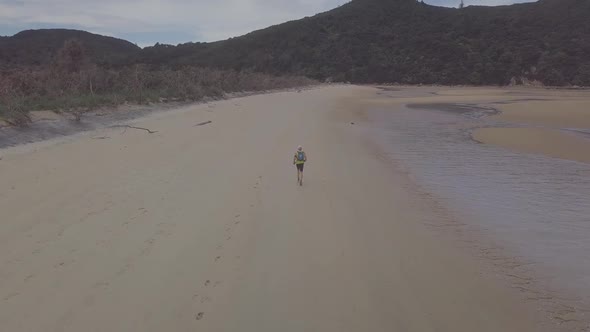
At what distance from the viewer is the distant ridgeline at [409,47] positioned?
57406 mm

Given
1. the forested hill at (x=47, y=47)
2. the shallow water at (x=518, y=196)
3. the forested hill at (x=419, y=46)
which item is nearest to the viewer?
the shallow water at (x=518, y=196)

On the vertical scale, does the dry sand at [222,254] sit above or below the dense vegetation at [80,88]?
below

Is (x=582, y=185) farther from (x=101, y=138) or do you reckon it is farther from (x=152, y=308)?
(x=101, y=138)

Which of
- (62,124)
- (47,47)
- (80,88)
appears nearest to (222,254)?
(62,124)

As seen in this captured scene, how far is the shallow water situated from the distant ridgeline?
46.8 m

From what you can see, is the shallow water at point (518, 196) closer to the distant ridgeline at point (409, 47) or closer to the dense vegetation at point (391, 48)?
the dense vegetation at point (391, 48)

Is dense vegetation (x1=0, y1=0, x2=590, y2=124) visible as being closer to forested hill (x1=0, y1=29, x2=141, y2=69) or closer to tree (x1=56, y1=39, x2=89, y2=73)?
forested hill (x1=0, y1=29, x2=141, y2=69)

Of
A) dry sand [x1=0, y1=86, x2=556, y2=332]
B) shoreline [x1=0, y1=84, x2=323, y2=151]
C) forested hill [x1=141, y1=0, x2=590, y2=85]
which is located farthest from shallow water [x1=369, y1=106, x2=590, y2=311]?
forested hill [x1=141, y1=0, x2=590, y2=85]

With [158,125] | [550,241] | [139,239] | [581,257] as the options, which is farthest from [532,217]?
[158,125]

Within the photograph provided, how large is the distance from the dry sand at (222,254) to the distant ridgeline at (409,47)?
47482 mm

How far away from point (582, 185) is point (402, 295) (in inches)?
216

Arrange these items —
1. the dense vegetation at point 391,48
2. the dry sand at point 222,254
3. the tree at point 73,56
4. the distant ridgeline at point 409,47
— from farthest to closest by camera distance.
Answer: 1. the distant ridgeline at point 409,47
2. the dense vegetation at point 391,48
3. the tree at point 73,56
4. the dry sand at point 222,254

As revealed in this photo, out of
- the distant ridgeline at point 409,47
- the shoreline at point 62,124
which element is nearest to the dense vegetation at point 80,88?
the shoreline at point 62,124

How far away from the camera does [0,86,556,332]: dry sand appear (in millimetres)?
2814
